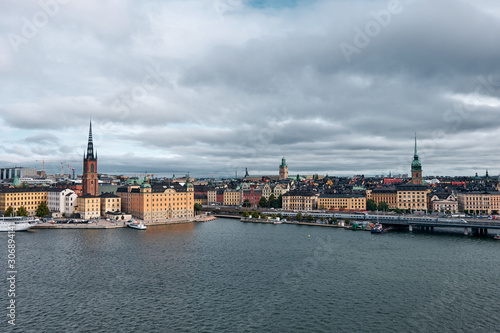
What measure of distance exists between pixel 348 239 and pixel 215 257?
17.5 metres

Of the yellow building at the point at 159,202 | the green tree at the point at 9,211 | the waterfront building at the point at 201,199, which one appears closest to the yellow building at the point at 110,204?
the yellow building at the point at 159,202

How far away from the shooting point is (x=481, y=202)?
70.0 meters

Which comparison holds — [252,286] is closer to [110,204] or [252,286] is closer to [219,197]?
[110,204]

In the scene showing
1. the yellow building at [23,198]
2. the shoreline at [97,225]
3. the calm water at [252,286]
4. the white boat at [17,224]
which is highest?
the yellow building at [23,198]

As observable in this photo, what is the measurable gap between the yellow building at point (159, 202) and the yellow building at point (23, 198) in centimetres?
1182

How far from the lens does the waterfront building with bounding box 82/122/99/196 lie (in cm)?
6325

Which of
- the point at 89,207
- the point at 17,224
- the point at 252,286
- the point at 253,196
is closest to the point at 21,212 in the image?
the point at 89,207

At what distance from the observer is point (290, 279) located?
85.9 feet

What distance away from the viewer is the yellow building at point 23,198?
57.7m

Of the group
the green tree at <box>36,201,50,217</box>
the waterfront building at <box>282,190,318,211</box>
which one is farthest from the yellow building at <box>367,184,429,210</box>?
the green tree at <box>36,201,50,217</box>

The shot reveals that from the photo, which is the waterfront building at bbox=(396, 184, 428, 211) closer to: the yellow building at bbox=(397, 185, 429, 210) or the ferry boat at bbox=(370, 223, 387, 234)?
the yellow building at bbox=(397, 185, 429, 210)

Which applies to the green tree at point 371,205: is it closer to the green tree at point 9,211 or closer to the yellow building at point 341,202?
the yellow building at point 341,202

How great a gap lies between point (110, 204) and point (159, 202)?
296 inches

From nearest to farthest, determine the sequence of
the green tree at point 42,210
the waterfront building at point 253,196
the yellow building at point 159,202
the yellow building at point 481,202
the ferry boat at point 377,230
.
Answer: the ferry boat at point 377,230 < the green tree at point 42,210 < the yellow building at point 159,202 < the yellow building at point 481,202 < the waterfront building at point 253,196
